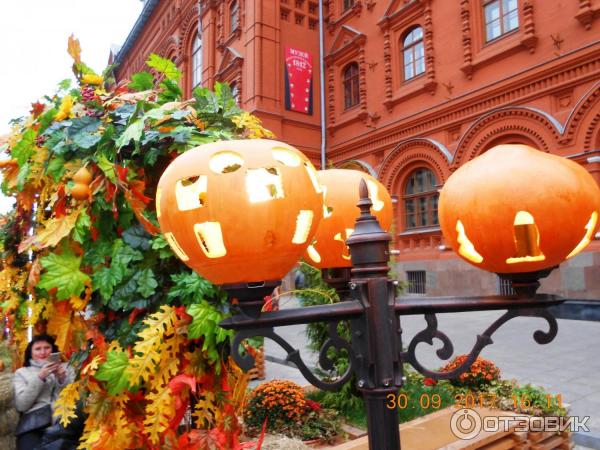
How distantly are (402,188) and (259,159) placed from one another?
43.0 ft

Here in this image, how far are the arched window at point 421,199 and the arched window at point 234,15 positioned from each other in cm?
942

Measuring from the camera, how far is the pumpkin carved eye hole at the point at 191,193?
1097 mm

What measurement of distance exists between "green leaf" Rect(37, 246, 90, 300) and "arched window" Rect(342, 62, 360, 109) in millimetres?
15009

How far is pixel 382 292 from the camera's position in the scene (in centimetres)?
120

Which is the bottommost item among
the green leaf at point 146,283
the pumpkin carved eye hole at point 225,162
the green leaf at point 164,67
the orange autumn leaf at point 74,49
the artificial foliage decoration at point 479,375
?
the artificial foliage decoration at point 479,375

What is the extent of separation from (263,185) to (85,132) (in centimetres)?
98

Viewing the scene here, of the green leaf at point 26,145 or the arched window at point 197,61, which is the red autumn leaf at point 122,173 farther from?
the arched window at point 197,61

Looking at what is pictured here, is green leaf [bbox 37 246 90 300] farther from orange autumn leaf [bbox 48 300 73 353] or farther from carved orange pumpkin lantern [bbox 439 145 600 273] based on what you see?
carved orange pumpkin lantern [bbox 439 145 600 273]

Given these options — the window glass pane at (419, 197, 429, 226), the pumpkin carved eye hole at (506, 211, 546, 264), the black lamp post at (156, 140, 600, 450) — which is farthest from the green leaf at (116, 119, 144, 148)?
the window glass pane at (419, 197, 429, 226)

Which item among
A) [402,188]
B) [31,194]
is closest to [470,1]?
[402,188]

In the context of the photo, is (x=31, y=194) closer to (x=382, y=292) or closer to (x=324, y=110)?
(x=382, y=292)

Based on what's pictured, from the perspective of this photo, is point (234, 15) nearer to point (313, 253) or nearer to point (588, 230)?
point (313, 253)

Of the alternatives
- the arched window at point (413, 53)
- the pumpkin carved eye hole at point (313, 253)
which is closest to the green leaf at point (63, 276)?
the pumpkin carved eye hole at point (313, 253)
